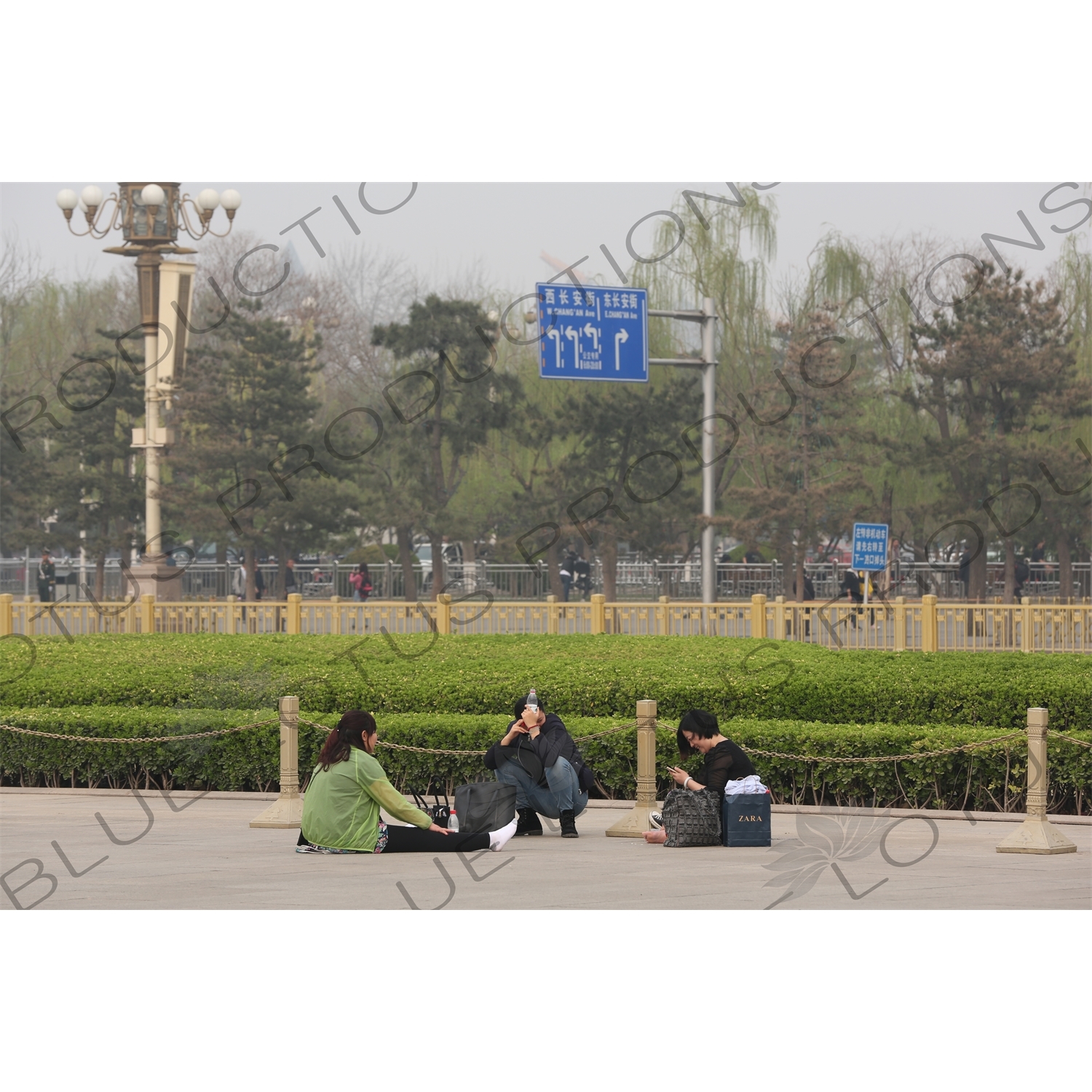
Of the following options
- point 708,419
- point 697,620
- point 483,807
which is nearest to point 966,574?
point 708,419

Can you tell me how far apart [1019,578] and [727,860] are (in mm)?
29950

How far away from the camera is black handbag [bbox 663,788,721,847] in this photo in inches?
343

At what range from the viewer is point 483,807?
876cm

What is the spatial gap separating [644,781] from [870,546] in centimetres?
1426

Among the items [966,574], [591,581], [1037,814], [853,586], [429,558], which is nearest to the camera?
[1037,814]

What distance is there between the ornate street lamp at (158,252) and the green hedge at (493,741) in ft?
41.2

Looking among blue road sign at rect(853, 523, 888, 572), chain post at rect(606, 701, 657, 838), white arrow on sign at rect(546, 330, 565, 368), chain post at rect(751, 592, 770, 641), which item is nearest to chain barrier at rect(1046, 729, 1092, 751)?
chain post at rect(606, 701, 657, 838)

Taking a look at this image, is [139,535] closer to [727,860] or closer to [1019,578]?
[1019,578]

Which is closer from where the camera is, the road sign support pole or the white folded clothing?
the white folded clothing

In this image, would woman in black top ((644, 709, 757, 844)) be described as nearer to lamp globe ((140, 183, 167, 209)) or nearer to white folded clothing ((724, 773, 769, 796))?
white folded clothing ((724, 773, 769, 796))

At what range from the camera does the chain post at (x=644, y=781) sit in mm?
9242

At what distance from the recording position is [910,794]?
1040 centimetres

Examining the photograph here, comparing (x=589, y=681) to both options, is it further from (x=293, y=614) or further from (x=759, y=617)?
(x=293, y=614)

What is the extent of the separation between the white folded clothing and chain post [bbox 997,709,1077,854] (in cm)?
142
